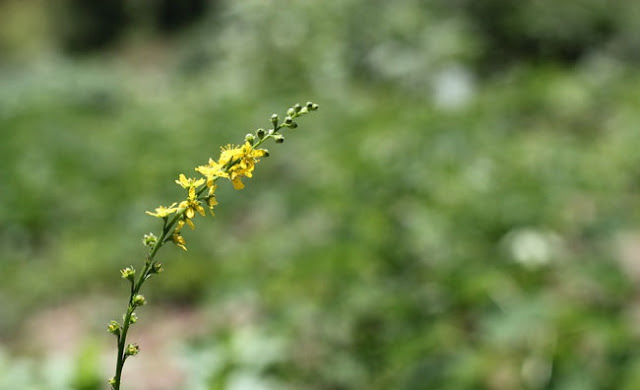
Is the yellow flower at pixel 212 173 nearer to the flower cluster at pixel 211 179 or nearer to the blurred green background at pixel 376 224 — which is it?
the flower cluster at pixel 211 179

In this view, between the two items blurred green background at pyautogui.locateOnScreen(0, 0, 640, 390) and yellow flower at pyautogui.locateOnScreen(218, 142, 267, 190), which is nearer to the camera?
yellow flower at pyautogui.locateOnScreen(218, 142, 267, 190)

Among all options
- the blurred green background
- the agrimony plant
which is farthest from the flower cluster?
the blurred green background

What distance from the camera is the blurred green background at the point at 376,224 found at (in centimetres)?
230

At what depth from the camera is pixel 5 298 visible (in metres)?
4.00

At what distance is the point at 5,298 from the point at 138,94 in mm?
7835

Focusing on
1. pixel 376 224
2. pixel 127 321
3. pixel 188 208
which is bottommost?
pixel 127 321

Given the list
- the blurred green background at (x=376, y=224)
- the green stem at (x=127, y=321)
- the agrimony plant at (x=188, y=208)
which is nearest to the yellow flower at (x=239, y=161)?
the agrimony plant at (x=188, y=208)

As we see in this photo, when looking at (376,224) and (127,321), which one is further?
(376,224)

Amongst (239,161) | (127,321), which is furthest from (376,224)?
(127,321)

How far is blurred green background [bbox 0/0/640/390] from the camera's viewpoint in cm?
230

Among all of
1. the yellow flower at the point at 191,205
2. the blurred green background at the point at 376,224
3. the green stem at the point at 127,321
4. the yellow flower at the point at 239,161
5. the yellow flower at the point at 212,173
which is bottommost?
the green stem at the point at 127,321

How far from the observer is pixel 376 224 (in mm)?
3139

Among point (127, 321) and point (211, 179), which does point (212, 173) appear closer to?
point (211, 179)

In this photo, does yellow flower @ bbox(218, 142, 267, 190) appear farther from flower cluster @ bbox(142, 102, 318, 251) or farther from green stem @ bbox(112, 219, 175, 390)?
green stem @ bbox(112, 219, 175, 390)
